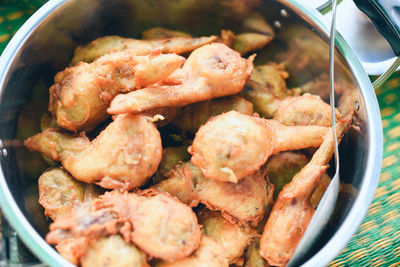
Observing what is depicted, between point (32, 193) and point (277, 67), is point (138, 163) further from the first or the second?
point (277, 67)

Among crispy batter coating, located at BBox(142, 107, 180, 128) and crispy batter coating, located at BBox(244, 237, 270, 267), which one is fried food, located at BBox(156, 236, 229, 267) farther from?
crispy batter coating, located at BBox(142, 107, 180, 128)

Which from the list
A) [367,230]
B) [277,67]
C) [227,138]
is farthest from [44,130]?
[367,230]

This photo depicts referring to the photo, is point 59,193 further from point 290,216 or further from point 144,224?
point 290,216

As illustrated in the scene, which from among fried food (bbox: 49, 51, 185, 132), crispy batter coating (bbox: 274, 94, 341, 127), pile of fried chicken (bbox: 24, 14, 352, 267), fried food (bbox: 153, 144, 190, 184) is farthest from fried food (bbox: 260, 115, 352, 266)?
fried food (bbox: 49, 51, 185, 132)

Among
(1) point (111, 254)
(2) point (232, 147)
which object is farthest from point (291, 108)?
(1) point (111, 254)

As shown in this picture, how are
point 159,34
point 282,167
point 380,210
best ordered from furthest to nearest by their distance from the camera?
1. point 380,210
2. point 159,34
3. point 282,167

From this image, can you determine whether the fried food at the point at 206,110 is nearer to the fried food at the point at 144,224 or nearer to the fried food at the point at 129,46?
the fried food at the point at 129,46

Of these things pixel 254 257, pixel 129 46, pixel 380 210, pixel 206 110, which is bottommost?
pixel 380 210
